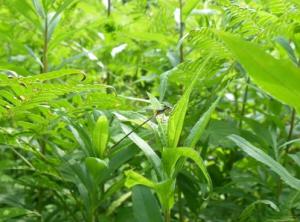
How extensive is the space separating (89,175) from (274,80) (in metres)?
0.50

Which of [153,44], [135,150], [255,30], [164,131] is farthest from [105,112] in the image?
[153,44]

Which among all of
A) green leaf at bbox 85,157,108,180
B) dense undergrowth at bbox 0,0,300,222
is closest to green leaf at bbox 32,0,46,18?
dense undergrowth at bbox 0,0,300,222

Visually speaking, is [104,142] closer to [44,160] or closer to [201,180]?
[44,160]

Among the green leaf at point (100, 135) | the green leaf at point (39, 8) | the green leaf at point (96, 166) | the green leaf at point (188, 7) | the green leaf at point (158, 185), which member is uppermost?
the green leaf at point (39, 8)

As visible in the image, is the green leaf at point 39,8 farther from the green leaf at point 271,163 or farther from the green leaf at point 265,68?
the green leaf at point 265,68

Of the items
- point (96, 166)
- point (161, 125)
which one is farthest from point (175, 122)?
point (96, 166)

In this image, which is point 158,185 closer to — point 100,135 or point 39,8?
point 100,135

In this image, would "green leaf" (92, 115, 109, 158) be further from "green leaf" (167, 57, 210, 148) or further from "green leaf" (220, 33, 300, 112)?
"green leaf" (220, 33, 300, 112)

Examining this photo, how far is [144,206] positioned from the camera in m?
0.88

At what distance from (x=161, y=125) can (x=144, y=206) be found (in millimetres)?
176

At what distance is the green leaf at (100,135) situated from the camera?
2.78 feet

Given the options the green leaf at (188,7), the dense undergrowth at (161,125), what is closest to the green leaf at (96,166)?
the dense undergrowth at (161,125)

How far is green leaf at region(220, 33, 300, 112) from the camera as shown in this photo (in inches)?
20.3

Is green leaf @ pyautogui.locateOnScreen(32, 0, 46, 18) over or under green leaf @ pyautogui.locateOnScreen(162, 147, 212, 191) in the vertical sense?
over
